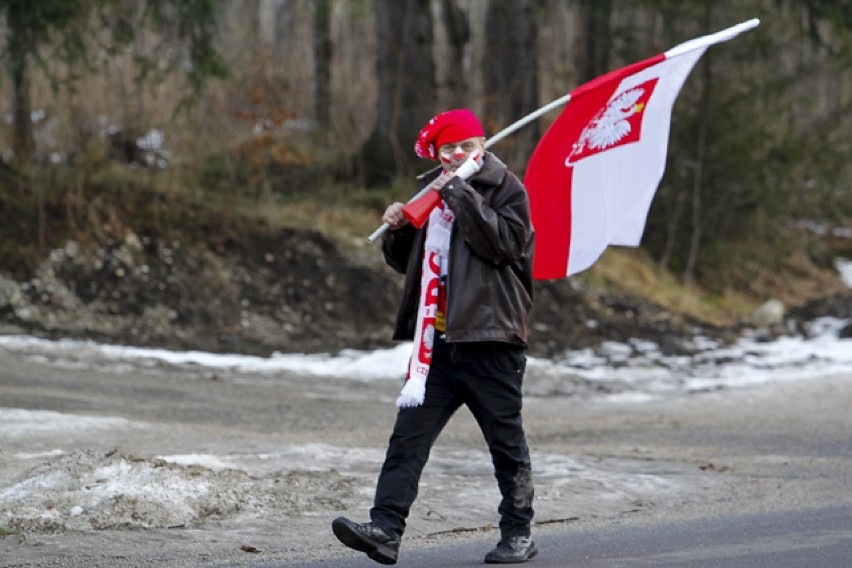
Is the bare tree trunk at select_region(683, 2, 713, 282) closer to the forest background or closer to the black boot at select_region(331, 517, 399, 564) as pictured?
the forest background

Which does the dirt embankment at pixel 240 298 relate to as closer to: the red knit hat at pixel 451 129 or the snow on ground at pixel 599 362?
the snow on ground at pixel 599 362

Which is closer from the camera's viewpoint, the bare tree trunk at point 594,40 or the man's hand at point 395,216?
the man's hand at point 395,216

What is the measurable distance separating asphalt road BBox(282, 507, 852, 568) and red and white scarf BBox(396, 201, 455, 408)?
2.70ft

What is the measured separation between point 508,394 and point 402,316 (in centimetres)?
54

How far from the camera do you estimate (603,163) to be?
6.84m

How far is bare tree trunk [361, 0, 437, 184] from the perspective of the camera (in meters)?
19.2

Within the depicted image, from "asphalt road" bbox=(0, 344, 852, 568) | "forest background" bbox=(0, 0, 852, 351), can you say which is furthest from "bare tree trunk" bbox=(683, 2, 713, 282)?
"asphalt road" bbox=(0, 344, 852, 568)

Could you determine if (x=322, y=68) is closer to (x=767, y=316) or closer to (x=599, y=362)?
(x=767, y=316)

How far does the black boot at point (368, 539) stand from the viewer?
5.43 meters

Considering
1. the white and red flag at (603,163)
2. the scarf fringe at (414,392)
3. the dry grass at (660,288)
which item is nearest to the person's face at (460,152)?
the scarf fringe at (414,392)

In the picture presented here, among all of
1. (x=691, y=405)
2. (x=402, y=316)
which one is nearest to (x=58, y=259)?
(x=691, y=405)

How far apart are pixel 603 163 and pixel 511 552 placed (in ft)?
6.49

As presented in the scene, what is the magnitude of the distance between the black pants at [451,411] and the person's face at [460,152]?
72 cm

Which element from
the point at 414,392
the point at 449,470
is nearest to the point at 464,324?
the point at 414,392
